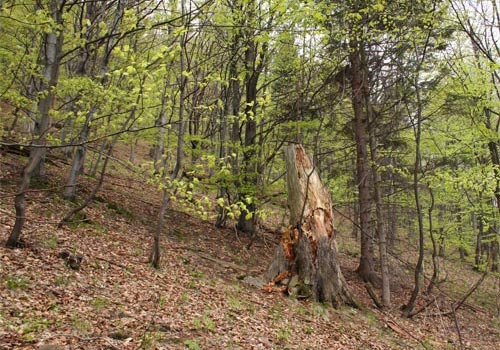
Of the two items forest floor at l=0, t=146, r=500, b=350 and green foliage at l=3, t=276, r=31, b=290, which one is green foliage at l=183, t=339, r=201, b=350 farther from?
green foliage at l=3, t=276, r=31, b=290

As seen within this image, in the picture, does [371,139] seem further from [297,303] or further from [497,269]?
[497,269]

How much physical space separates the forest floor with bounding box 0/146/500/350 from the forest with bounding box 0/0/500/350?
5cm

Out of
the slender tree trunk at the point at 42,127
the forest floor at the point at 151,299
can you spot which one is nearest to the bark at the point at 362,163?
the forest floor at the point at 151,299

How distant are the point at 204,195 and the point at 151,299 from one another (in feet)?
7.08

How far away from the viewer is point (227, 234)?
540 inches

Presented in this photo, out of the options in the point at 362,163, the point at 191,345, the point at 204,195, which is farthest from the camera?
the point at 362,163

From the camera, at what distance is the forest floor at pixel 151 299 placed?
4.92 m

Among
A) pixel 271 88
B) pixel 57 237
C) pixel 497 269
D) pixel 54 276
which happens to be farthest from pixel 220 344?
pixel 497 269

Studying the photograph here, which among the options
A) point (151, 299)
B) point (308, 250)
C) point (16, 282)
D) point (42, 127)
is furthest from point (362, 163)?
point (16, 282)

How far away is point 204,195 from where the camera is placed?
7.46 metres

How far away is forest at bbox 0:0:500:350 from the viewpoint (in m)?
5.17

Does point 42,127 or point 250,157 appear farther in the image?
point 250,157

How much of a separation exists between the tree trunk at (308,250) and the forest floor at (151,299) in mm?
451

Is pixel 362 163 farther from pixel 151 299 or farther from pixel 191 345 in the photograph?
pixel 191 345
